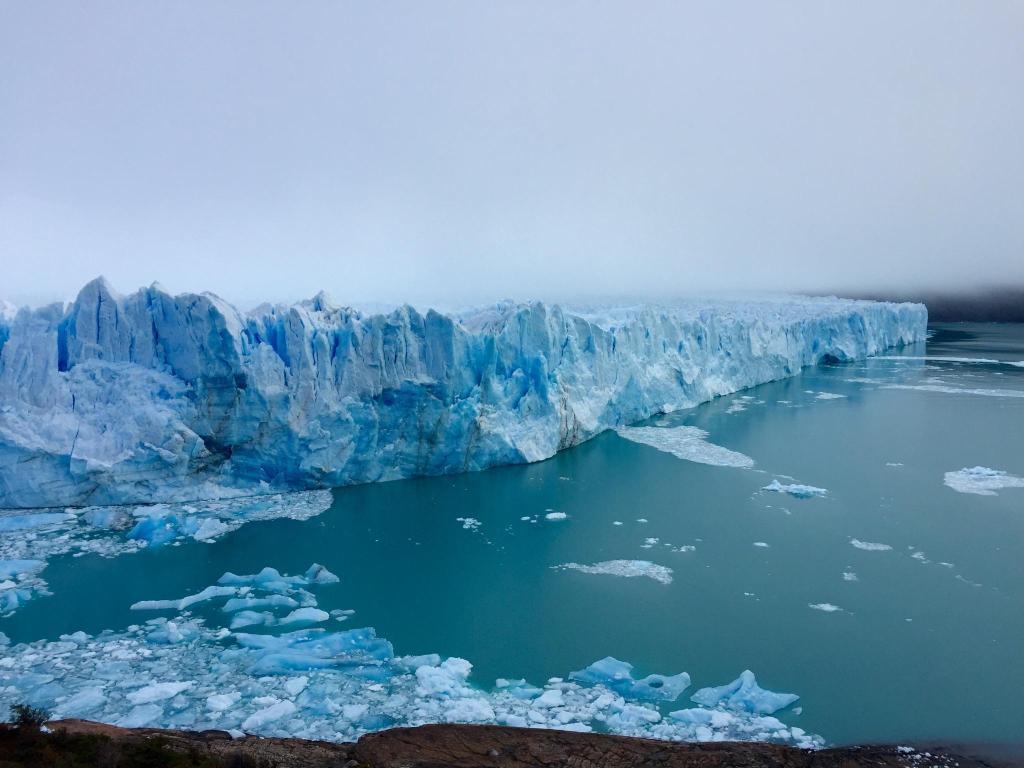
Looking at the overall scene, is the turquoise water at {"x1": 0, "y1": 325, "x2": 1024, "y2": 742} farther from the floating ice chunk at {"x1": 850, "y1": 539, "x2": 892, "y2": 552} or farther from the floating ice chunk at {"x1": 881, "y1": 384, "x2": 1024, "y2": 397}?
the floating ice chunk at {"x1": 881, "y1": 384, "x2": 1024, "y2": 397}

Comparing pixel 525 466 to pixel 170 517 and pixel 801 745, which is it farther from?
pixel 801 745

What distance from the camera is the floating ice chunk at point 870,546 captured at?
718 centimetres

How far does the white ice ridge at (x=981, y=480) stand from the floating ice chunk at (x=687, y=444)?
2644 mm

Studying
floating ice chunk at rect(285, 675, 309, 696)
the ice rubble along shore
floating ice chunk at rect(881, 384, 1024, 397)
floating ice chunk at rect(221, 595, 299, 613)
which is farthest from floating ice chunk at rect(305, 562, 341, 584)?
floating ice chunk at rect(881, 384, 1024, 397)

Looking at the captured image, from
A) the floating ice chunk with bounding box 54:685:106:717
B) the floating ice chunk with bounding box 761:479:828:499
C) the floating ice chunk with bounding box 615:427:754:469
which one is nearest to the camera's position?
the floating ice chunk with bounding box 54:685:106:717

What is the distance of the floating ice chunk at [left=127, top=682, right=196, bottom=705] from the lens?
4.50 metres

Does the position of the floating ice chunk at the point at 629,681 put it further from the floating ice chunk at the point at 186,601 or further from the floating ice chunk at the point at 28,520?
the floating ice chunk at the point at 28,520

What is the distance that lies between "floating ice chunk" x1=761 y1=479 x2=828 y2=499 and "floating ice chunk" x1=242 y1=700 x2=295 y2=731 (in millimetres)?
6841

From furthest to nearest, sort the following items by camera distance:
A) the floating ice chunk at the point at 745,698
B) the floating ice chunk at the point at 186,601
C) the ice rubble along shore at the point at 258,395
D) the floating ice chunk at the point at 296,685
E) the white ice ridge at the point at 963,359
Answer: the white ice ridge at the point at 963,359, the ice rubble along shore at the point at 258,395, the floating ice chunk at the point at 186,601, the floating ice chunk at the point at 296,685, the floating ice chunk at the point at 745,698

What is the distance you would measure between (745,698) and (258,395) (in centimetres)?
655

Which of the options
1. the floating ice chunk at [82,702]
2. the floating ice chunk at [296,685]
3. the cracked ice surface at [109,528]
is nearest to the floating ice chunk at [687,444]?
the cracked ice surface at [109,528]

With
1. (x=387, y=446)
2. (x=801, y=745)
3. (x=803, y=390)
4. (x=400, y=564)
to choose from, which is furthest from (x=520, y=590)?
(x=803, y=390)

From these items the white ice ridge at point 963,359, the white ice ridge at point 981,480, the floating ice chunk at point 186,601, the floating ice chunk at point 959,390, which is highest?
the white ice ridge at point 963,359

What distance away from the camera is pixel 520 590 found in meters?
6.43
